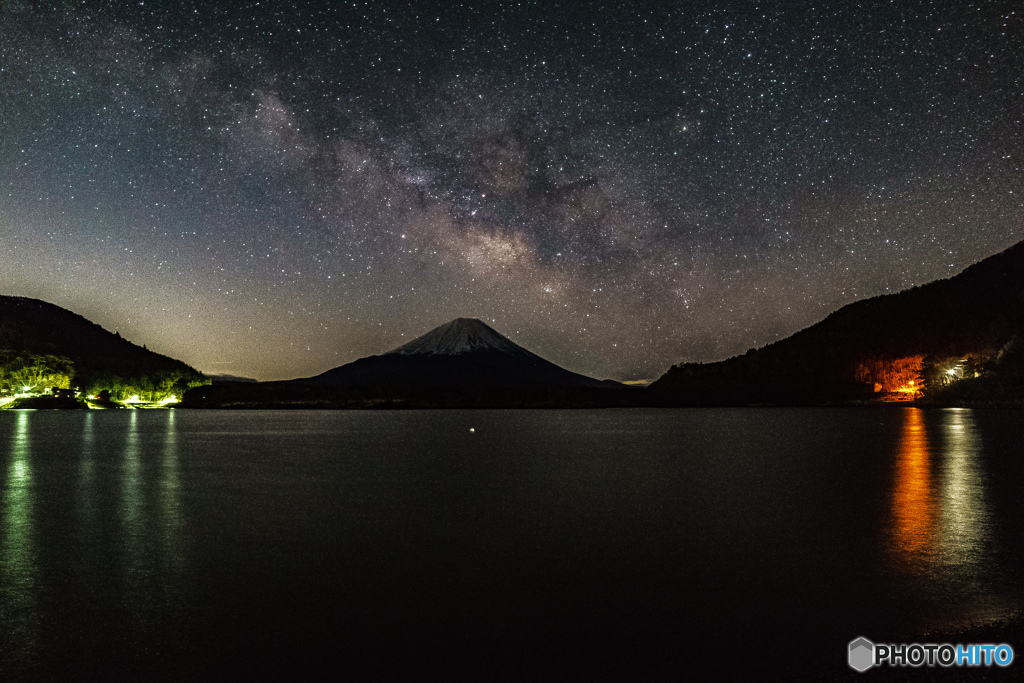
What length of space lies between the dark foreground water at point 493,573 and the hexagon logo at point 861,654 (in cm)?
13

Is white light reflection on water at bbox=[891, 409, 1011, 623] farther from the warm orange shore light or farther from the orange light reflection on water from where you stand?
the warm orange shore light

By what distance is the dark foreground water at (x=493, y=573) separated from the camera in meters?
6.79

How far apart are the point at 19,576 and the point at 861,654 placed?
34.5 feet

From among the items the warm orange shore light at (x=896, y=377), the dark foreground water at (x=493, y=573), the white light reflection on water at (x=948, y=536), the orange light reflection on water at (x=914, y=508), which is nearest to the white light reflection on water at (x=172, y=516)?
the dark foreground water at (x=493, y=573)

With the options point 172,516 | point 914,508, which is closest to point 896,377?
point 914,508

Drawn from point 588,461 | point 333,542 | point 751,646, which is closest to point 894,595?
point 751,646

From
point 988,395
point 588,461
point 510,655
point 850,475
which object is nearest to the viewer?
point 510,655

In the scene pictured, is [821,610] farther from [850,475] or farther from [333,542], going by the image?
[850,475]

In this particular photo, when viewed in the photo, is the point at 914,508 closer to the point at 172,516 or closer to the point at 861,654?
the point at 861,654

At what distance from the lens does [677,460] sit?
29766 millimetres

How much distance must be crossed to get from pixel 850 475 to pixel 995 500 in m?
6.33

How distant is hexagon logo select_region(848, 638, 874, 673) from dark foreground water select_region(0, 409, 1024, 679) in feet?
0.43

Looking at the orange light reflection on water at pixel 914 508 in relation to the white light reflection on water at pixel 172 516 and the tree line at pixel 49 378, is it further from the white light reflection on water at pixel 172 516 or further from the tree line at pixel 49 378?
the tree line at pixel 49 378

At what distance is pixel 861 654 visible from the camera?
265 inches
